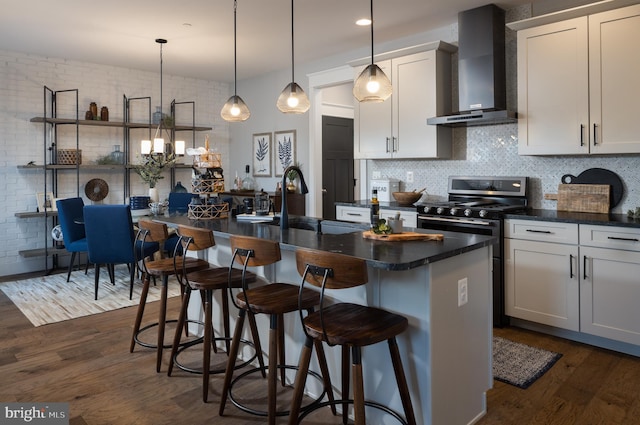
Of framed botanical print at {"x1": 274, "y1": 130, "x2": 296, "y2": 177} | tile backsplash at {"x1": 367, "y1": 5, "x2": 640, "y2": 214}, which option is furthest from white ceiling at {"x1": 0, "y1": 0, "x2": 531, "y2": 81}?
framed botanical print at {"x1": 274, "y1": 130, "x2": 296, "y2": 177}

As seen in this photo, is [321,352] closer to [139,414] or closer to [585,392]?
[139,414]

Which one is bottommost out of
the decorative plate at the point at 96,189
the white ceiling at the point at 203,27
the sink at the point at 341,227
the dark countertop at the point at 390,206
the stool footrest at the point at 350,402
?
the stool footrest at the point at 350,402

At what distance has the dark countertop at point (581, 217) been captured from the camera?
10.0 feet

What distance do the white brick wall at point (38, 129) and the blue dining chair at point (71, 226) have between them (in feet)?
2.46

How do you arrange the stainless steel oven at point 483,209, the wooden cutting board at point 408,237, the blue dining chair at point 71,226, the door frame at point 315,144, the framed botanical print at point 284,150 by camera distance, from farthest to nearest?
the framed botanical print at point 284,150, the door frame at point 315,144, the blue dining chair at point 71,226, the stainless steel oven at point 483,209, the wooden cutting board at point 408,237

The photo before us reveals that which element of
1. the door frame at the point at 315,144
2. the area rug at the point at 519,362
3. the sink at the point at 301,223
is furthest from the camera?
the door frame at the point at 315,144

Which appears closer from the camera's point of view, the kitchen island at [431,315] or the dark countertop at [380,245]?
the dark countertop at [380,245]

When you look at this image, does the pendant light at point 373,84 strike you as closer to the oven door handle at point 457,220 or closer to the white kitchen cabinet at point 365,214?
the oven door handle at point 457,220

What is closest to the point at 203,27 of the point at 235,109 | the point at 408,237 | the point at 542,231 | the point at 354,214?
the point at 235,109

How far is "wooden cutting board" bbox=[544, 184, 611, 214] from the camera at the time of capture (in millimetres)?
3586

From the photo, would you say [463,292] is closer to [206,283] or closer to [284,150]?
[206,283]

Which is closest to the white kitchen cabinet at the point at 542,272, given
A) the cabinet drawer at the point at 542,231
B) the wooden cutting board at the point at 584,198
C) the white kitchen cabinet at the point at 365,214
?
the cabinet drawer at the point at 542,231

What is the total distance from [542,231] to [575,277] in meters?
0.39

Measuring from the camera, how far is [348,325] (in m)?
1.92
